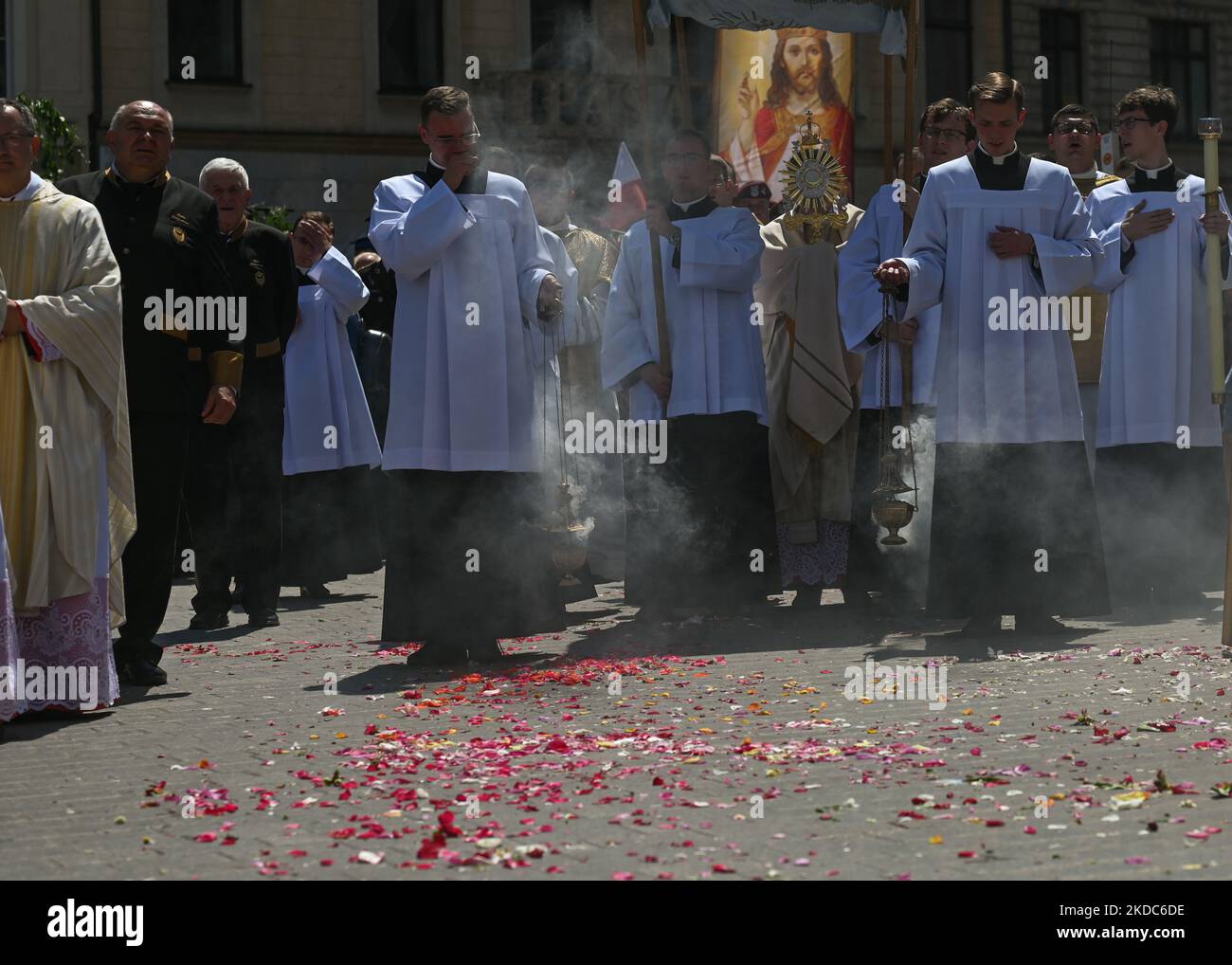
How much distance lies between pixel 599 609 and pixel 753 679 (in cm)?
326

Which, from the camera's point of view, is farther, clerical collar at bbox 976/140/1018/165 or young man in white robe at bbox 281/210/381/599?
young man in white robe at bbox 281/210/381/599

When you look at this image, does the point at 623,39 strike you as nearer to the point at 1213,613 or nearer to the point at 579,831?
the point at 1213,613

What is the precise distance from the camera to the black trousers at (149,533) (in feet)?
27.6

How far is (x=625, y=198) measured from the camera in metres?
12.8

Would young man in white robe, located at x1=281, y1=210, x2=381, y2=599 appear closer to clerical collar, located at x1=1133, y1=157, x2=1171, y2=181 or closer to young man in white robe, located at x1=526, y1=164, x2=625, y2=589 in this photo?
young man in white robe, located at x1=526, y1=164, x2=625, y2=589

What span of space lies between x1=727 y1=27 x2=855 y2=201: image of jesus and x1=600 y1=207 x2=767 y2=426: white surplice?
5305mm

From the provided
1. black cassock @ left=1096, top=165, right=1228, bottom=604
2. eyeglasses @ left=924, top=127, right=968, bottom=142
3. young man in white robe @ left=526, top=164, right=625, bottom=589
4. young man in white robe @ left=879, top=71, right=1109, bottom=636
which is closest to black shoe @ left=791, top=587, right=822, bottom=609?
young man in white robe @ left=526, top=164, right=625, bottom=589

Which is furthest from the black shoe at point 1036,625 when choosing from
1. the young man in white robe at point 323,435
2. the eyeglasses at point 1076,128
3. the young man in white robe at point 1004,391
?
the young man in white robe at point 323,435

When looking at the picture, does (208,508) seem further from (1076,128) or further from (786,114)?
(786,114)

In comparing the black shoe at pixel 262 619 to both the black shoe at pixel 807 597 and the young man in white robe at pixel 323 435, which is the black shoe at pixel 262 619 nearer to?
the young man in white robe at pixel 323 435

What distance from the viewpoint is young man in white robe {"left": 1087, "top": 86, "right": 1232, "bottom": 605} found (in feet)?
36.0

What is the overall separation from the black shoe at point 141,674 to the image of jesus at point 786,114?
856cm

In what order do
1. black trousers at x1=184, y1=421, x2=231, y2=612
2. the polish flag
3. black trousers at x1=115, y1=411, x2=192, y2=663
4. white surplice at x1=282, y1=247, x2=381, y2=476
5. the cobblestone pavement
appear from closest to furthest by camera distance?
the cobblestone pavement → black trousers at x1=115, y1=411, x2=192, y2=663 → black trousers at x1=184, y1=421, x2=231, y2=612 → the polish flag → white surplice at x1=282, y1=247, x2=381, y2=476

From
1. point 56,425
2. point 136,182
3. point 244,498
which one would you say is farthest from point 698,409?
point 56,425
